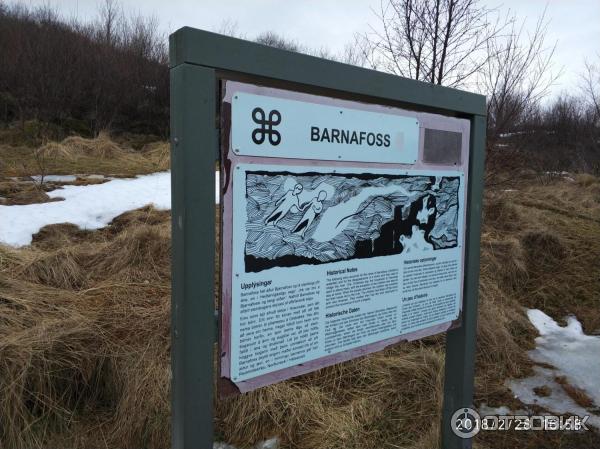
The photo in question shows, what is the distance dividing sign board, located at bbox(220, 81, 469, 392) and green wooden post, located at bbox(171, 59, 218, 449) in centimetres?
6

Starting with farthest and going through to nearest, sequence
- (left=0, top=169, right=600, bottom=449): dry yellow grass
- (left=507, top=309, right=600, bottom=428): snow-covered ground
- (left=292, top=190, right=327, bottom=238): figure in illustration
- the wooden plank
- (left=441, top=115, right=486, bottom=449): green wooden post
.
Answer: (left=507, top=309, right=600, bottom=428): snow-covered ground, (left=0, top=169, right=600, bottom=449): dry yellow grass, (left=441, top=115, right=486, bottom=449): green wooden post, (left=292, top=190, right=327, bottom=238): figure in illustration, the wooden plank

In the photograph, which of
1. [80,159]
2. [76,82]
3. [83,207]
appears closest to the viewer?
[83,207]

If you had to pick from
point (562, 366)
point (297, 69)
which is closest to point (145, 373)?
point (297, 69)

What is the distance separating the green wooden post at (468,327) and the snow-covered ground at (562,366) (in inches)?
39.2

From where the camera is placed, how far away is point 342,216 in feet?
6.10

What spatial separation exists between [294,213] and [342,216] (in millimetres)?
238

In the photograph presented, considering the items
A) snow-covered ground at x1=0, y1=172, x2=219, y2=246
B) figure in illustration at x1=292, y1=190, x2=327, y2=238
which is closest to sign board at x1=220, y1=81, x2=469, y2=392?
figure in illustration at x1=292, y1=190, x2=327, y2=238

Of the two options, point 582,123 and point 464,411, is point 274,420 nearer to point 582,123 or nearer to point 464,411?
point 464,411

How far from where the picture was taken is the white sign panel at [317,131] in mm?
1547

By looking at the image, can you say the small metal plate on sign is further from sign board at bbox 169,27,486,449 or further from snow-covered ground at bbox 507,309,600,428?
snow-covered ground at bbox 507,309,600,428

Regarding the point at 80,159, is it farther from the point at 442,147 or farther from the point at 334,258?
the point at 334,258

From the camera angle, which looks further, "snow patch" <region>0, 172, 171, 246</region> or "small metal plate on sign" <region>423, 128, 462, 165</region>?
"snow patch" <region>0, 172, 171, 246</region>

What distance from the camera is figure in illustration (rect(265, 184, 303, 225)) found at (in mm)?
1640

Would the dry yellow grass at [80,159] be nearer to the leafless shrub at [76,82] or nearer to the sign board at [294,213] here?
the leafless shrub at [76,82]
